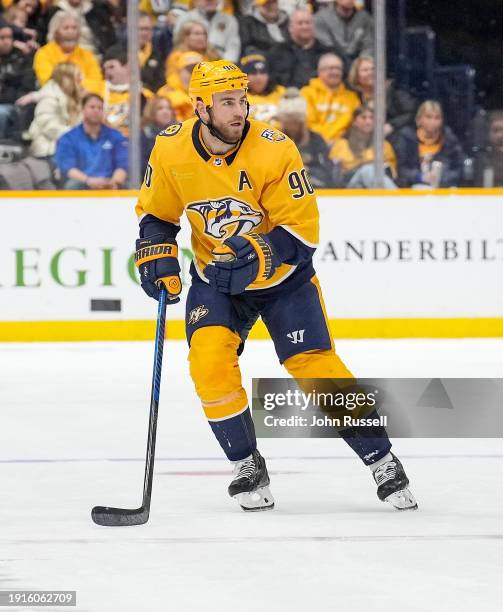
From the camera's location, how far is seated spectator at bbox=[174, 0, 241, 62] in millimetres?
8047

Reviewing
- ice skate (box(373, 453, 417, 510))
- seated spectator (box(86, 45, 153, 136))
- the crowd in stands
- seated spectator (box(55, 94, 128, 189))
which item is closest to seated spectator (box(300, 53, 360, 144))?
the crowd in stands

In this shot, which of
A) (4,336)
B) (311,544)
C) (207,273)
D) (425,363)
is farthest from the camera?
(4,336)

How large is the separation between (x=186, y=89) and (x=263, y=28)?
1.74ft

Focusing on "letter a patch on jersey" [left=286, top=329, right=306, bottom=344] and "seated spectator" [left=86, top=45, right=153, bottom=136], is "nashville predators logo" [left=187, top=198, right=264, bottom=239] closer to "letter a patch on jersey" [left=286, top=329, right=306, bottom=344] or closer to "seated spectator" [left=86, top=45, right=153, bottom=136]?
"letter a patch on jersey" [left=286, top=329, right=306, bottom=344]

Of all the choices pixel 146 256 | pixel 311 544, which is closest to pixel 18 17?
pixel 146 256

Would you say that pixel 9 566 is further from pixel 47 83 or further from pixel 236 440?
pixel 47 83

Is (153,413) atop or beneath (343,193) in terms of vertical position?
beneath

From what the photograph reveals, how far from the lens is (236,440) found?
3.80 meters

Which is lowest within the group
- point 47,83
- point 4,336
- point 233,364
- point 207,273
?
point 4,336

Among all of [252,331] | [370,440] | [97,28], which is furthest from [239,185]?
[97,28]

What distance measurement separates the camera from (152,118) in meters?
7.92

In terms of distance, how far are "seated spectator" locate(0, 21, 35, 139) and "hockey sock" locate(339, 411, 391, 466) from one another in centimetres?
454

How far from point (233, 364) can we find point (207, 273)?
233 millimetres

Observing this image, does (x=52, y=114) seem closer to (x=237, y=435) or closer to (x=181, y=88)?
(x=181, y=88)
